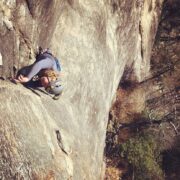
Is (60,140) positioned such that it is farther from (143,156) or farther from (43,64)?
(143,156)

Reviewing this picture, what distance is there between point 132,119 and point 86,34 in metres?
8.72

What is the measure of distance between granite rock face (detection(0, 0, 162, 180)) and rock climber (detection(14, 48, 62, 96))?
21 cm

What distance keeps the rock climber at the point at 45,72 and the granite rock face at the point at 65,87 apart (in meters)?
0.21

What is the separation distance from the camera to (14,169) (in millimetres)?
10797

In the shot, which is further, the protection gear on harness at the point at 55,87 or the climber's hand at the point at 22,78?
the protection gear on harness at the point at 55,87

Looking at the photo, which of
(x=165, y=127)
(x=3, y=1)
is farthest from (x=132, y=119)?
(x=3, y=1)

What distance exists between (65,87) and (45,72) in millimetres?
1124

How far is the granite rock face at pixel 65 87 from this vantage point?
36.2 ft

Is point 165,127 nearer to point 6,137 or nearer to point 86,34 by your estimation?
point 86,34

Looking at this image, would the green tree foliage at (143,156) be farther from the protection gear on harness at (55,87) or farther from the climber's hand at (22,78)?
the climber's hand at (22,78)

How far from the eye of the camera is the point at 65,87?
44.8 ft

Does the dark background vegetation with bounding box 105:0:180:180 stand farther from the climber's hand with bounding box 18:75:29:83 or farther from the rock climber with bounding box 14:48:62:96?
the climber's hand with bounding box 18:75:29:83

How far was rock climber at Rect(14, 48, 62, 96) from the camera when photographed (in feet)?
40.4

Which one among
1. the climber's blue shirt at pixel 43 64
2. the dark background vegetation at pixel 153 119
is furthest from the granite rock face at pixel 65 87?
the dark background vegetation at pixel 153 119
